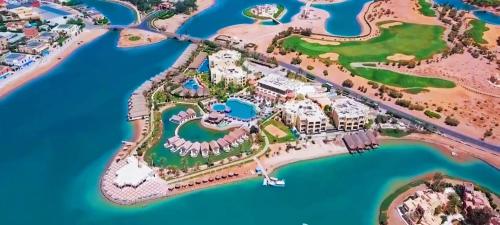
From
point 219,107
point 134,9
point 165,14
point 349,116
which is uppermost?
point 349,116

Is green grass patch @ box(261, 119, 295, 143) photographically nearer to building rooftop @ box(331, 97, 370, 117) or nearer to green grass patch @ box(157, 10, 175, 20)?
building rooftop @ box(331, 97, 370, 117)

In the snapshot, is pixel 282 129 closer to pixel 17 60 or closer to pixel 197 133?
pixel 197 133

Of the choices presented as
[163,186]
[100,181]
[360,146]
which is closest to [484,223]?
[360,146]

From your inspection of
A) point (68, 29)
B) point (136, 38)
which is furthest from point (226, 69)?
point (68, 29)

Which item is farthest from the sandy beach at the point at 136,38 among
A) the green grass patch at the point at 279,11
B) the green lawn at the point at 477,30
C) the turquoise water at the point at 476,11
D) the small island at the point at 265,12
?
the turquoise water at the point at 476,11

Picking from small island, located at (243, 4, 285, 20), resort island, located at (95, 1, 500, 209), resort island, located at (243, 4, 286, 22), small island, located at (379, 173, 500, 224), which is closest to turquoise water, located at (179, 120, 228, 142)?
resort island, located at (95, 1, 500, 209)
